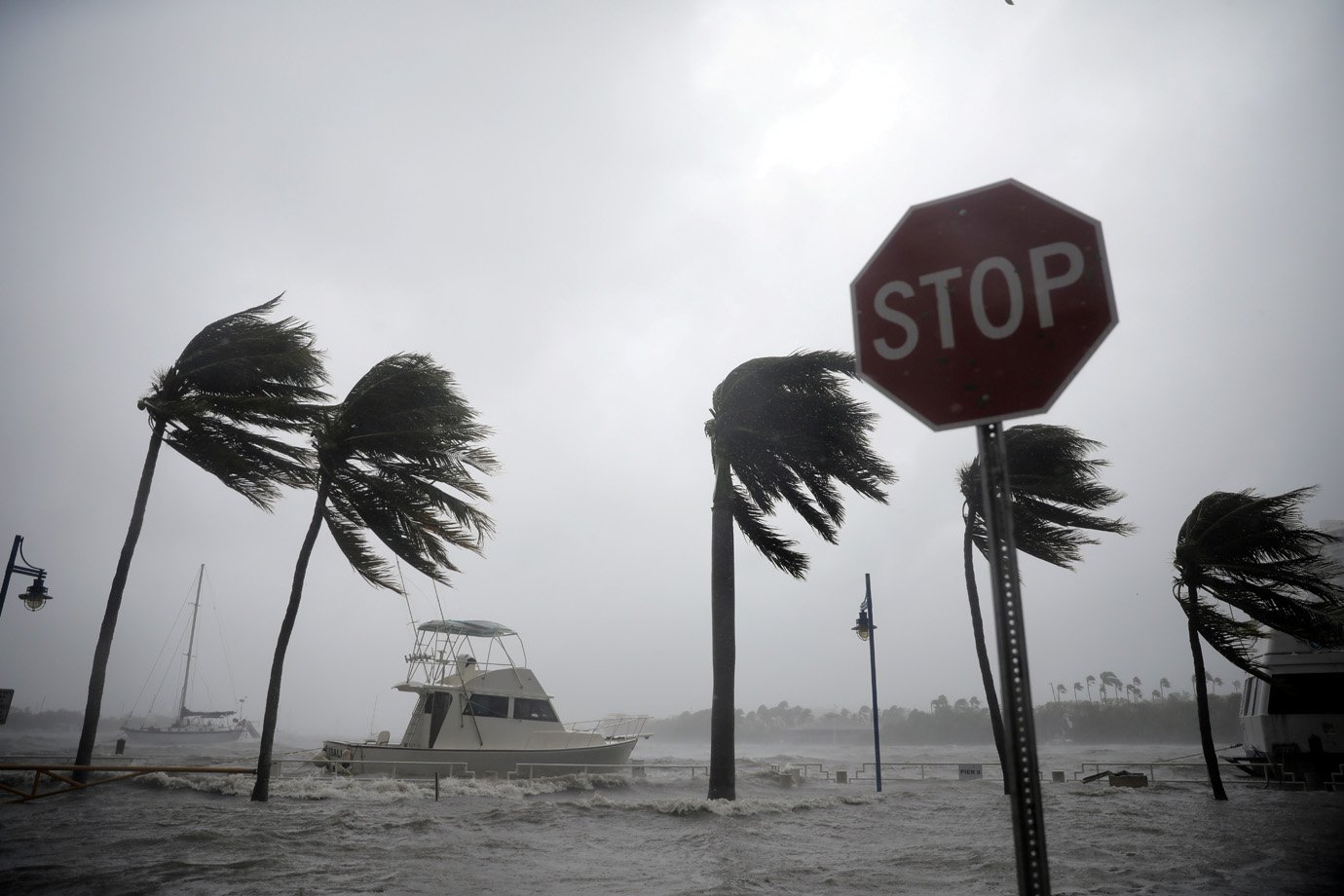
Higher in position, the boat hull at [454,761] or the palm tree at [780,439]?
the palm tree at [780,439]

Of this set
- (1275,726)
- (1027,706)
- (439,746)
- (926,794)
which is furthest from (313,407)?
(1275,726)

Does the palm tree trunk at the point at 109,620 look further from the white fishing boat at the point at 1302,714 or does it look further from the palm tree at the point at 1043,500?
the white fishing boat at the point at 1302,714

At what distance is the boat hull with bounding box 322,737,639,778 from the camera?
20.3m

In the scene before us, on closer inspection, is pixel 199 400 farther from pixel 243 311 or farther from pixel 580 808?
pixel 580 808

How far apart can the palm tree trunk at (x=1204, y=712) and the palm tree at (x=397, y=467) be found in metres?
16.9

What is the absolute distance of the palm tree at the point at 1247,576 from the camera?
16250 mm

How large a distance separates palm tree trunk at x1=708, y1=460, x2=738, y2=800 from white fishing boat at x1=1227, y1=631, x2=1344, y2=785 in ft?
50.8

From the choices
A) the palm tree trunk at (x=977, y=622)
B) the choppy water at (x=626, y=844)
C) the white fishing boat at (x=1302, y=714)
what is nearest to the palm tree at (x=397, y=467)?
the choppy water at (x=626, y=844)

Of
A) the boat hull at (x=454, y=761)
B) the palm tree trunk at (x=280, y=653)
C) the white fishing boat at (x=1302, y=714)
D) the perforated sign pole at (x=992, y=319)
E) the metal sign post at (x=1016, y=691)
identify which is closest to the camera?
the metal sign post at (x=1016, y=691)

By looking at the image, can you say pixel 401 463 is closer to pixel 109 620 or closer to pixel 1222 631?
pixel 109 620

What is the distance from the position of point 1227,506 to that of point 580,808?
53.4ft

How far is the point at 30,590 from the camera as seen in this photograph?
47.8 feet

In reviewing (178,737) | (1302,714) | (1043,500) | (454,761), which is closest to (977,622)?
(1043,500)

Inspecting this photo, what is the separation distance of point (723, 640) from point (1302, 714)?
59.1 ft
